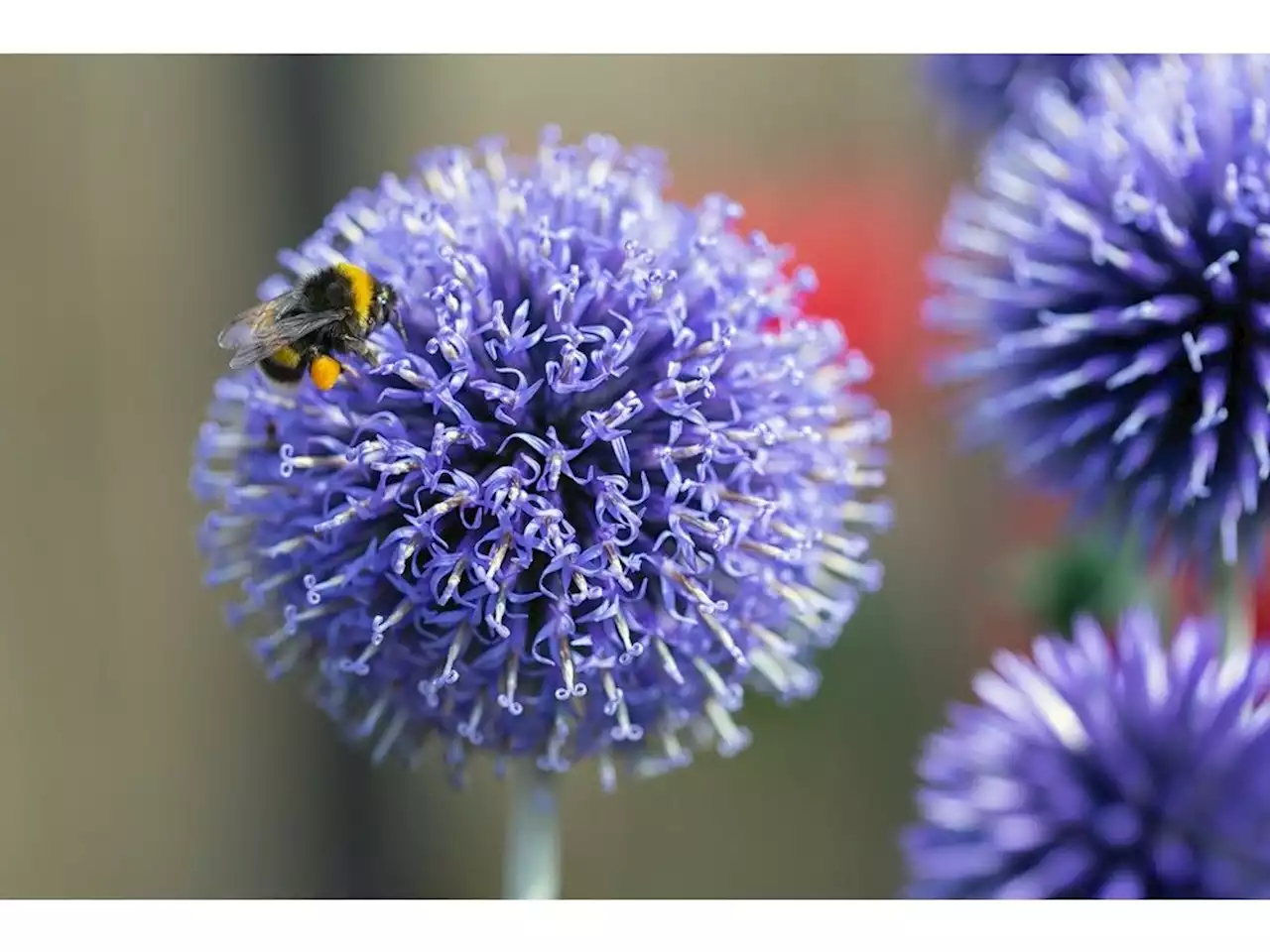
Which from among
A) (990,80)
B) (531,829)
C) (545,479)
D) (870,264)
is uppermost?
(990,80)

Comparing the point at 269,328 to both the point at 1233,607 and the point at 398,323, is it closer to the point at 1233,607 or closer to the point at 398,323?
the point at 398,323

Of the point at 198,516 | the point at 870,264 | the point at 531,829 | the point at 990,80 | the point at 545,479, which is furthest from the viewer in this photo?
the point at 198,516

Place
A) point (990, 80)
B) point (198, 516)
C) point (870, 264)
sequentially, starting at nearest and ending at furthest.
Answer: point (990, 80) → point (870, 264) → point (198, 516)

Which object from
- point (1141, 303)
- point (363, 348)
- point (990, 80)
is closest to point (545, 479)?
point (363, 348)

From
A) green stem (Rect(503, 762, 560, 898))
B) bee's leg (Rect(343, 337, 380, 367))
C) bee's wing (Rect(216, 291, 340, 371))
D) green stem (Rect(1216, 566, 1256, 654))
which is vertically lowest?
green stem (Rect(503, 762, 560, 898))

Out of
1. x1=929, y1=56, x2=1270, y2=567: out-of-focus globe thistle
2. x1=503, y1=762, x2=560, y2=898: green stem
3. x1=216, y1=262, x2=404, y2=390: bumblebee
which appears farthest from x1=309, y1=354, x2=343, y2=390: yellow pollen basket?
x1=929, y1=56, x2=1270, y2=567: out-of-focus globe thistle

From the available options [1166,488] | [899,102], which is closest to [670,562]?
[1166,488]

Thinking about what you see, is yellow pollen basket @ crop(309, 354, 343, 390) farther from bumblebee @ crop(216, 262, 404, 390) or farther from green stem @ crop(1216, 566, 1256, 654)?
green stem @ crop(1216, 566, 1256, 654)
